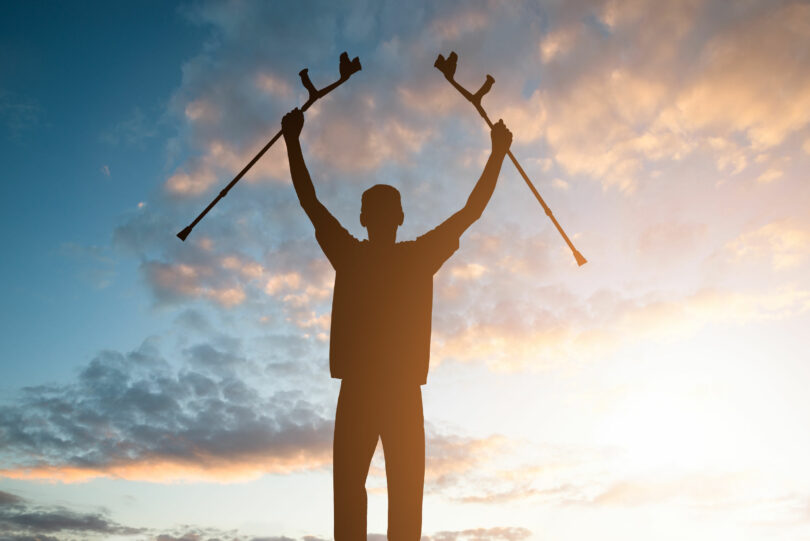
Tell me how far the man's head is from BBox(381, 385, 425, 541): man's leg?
1.73 metres

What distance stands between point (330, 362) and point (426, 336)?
1034 millimetres

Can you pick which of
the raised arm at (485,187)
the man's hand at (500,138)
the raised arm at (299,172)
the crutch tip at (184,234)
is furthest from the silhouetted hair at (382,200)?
the crutch tip at (184,234)

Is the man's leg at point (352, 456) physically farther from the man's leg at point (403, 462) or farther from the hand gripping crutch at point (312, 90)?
the hand gripping crutch at point (312, 90)

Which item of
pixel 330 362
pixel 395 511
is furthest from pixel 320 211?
pixel 395 511

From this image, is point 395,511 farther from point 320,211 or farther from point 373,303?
point 320,211

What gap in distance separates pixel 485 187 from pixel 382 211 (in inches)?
47.4

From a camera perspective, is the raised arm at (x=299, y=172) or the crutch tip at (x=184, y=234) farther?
the crutch tip at (x=184, y=234)

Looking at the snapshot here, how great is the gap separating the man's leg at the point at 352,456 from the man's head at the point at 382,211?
1694 mm

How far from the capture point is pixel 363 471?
6227 mm

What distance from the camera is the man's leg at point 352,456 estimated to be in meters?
Answer: 6.12

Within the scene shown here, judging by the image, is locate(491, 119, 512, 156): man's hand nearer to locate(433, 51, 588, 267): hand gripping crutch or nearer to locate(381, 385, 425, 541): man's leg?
locate(433, 51, 588, 267): hand gripping crutch

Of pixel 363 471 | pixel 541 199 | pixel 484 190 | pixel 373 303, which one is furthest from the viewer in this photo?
pixel 541 199

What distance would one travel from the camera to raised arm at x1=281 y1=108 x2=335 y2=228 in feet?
22.7

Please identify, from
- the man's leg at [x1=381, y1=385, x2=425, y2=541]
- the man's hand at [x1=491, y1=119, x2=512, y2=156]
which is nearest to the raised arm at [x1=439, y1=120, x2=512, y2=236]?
the man's hand at [x1=491, y1=119, x2=512, y2=156]
